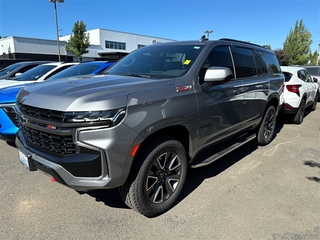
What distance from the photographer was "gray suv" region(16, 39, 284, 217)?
217 cm

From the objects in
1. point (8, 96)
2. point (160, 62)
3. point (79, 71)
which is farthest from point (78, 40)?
point (160, 62)

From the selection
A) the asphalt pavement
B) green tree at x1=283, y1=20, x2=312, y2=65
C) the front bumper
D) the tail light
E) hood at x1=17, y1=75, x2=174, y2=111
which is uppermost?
green tree at x1=283, y1=20, x2=312, y2=65

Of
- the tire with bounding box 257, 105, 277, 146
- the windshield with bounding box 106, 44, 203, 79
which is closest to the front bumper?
the windshield with bounding box 106, 44, 203, 79

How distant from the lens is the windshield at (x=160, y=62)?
122 inches

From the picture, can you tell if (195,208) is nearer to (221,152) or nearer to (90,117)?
(221,152)

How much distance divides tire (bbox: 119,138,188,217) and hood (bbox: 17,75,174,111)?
61cm

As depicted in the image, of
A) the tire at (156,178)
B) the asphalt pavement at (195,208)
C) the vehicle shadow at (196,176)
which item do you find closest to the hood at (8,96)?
the asphalt pavement at (195,208)

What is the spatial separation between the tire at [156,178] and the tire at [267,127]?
2.58 m

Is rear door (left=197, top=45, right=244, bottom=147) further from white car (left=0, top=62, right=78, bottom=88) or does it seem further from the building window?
the building window

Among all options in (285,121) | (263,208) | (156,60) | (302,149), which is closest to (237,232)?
(263,208)

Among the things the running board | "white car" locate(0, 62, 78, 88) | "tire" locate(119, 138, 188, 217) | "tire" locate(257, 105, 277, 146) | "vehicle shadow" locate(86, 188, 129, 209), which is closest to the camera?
"tire" locate(119, 138, 188, 217)

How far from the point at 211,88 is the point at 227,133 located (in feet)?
2.85

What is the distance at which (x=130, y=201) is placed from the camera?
256 centimetres

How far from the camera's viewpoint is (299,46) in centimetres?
3969
